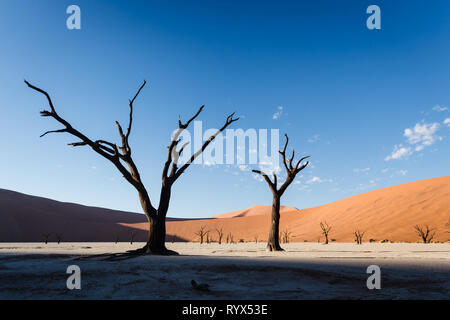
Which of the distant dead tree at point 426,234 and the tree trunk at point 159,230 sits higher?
the tree trunk at point 159,230

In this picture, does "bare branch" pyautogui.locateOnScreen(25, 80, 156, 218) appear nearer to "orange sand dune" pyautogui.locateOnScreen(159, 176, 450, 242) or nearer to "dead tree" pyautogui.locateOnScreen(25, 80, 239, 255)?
"dead tree" pyautogui.locateOnScreen(25, 80, 239, 255)

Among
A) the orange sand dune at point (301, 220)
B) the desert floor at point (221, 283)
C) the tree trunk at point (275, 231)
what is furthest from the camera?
the orange sand dune at point (301, 220)

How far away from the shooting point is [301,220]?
244 feet

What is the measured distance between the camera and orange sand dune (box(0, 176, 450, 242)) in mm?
46906

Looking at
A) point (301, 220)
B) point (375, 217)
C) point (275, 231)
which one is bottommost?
point (301, 220)

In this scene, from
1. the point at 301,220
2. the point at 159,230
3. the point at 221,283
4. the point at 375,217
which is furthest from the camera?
the point at 301,220

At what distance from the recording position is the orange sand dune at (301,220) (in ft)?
154

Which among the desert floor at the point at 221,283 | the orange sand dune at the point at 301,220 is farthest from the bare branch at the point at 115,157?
the orange sand dune at the point at 301,220

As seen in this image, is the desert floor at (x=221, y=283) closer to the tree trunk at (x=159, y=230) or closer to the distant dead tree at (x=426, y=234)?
the tree trunk at (x=159, y=230)

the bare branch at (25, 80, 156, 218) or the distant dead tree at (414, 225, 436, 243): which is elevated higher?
the bare branch at (25, 80, 156, 218)

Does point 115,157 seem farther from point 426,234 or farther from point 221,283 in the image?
point 426,234

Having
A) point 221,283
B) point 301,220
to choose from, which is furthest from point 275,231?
point 301,220

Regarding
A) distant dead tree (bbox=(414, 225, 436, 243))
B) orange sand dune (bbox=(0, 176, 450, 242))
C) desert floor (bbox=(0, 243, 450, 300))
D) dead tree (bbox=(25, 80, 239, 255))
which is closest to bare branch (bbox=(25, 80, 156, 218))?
dead tree (bbox=(25, 80, 239, 255))
